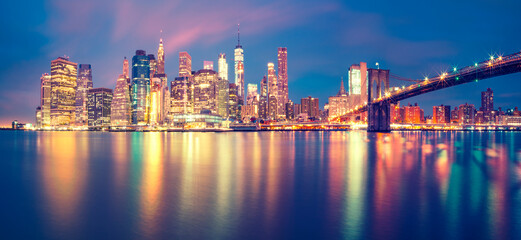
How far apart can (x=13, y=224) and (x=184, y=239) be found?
5684mm

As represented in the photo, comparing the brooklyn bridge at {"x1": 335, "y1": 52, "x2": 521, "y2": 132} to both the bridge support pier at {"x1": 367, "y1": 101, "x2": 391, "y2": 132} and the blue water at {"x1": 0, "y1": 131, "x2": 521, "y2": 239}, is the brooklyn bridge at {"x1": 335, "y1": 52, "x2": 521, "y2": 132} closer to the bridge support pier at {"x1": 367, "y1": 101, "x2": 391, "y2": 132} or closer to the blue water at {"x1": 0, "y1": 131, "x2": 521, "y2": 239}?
the bridge support pier at {"x1": 367, "y1": 101, "x2": 391, "y2": 132}

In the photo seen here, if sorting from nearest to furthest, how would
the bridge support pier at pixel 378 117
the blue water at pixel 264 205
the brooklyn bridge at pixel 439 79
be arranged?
the blue water at pixel 264 205
the brooklyn bridge at pixel 439 79
the bridge support pier at pixel 378 117

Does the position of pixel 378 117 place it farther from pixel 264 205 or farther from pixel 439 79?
pixel 264 205

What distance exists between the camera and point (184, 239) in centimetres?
850

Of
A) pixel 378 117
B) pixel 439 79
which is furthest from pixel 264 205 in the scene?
pixel 378 117

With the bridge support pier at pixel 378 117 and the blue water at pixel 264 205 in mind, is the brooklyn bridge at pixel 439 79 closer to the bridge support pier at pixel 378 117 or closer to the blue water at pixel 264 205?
the bridge support pier at pixel 378 117

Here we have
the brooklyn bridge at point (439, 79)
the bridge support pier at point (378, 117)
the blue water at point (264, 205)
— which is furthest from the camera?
the bridge support pier at point (378, 117)

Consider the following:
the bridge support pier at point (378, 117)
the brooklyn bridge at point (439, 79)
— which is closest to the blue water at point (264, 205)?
the brooklyn bridge at point (439, 79)

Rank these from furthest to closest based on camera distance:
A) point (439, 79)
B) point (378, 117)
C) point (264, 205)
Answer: point (378, 117) < point (439, 79) < point (264, 205)

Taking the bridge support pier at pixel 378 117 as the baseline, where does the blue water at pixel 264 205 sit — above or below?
below

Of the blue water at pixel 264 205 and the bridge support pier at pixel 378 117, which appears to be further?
the bridge support pier at pixel 378 117

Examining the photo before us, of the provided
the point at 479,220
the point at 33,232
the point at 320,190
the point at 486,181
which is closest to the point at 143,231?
the point at 33,232

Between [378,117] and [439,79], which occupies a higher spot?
[439,79]

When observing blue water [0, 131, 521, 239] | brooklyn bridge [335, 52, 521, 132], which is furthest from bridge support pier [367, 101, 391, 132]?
blue water [0, 131, 521, 239]
